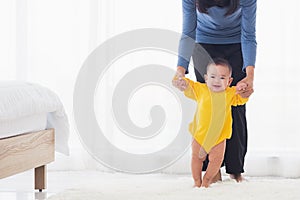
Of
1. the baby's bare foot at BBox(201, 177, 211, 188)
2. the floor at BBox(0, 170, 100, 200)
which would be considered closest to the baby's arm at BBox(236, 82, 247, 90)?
the baby's bare foot at BBox(201, 177, 211, 188)

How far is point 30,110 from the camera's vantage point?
240 centimetres

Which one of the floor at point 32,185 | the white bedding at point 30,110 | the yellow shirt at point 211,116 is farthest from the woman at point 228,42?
the floor at point 32,185

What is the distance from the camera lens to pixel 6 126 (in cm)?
225

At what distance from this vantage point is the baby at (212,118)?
2613mm

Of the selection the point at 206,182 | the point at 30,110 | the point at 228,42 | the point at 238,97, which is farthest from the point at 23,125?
the point at 228,42

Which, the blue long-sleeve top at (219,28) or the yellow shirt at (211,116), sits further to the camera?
the blue long-sleeve top at (219,28)

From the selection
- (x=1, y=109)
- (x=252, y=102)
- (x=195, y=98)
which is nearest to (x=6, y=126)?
(x=1, y=109)

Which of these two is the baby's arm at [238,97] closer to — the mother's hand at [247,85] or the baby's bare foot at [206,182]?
the mother's hand at [247,85]

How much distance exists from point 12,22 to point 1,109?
1684 millimetres

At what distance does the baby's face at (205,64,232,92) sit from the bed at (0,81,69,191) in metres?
0.69

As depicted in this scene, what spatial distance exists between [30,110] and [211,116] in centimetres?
77

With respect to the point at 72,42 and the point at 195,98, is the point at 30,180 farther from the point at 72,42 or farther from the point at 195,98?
the point at 195,98

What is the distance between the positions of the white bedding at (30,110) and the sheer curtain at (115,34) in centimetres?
86

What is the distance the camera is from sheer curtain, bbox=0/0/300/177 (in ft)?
11.5
